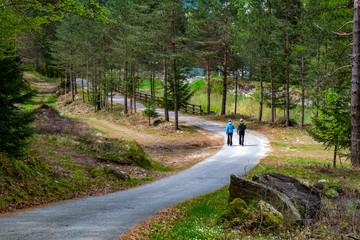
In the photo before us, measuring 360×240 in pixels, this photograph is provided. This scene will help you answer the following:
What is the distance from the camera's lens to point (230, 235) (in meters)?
6.00

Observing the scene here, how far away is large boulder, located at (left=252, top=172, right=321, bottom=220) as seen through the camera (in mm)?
6883

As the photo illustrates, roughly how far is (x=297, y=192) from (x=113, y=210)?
5.02 metres

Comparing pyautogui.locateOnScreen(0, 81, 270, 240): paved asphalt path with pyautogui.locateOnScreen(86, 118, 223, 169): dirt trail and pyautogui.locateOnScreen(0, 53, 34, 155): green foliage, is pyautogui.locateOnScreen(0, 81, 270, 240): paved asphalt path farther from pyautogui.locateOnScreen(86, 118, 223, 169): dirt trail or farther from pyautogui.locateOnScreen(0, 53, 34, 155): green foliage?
pyautogui.locateOnScreen(86, 118, 223, 169): dirt trail

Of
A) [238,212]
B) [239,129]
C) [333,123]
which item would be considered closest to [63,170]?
[238,212]

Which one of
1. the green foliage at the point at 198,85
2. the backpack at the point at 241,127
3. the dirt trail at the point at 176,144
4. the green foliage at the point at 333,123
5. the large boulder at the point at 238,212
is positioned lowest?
the dirt trail at the point at 176,144

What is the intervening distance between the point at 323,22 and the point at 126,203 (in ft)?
53.7

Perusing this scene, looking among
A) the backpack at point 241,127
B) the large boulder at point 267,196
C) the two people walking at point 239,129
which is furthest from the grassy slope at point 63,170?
the backpack at point 241,127

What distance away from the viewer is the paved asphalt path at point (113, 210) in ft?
21.9

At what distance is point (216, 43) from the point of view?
32531mm

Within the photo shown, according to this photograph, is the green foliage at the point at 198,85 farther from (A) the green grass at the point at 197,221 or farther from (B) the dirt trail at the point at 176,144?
(A) the green grass at the point at 197,221

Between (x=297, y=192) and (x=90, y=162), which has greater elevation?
(x=297, y=192)

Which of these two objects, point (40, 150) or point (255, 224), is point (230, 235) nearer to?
point (255, 224)

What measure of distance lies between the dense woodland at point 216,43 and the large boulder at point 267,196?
18.9 feet

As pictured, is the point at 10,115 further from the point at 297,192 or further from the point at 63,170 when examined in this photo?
the point at 297,192
